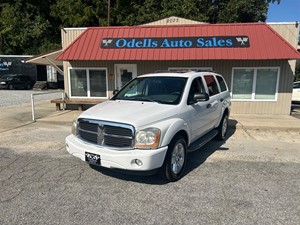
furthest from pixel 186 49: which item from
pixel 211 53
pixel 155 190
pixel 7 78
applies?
pixel 7 78

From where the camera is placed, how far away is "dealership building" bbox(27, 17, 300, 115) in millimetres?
10565

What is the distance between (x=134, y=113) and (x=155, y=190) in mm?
1314

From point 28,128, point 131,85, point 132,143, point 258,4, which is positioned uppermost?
point 258,4

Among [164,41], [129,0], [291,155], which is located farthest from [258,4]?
[291,155]

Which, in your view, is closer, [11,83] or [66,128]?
[66,128]

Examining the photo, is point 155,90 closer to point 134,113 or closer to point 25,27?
point 134,113

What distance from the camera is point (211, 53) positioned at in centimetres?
1051

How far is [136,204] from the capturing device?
369cm

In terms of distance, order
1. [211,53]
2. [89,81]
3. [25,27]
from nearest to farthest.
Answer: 1. [211,53]
2. [89,81]
3. [25,27]

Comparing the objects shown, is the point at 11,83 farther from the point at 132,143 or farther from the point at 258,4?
the point at 258,4

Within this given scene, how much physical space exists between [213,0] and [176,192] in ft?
108

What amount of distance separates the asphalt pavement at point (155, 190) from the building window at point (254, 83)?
529cm

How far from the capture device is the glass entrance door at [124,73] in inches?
487

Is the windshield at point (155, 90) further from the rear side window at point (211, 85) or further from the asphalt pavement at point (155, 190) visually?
the asphalt pavement at point (155, 190)
